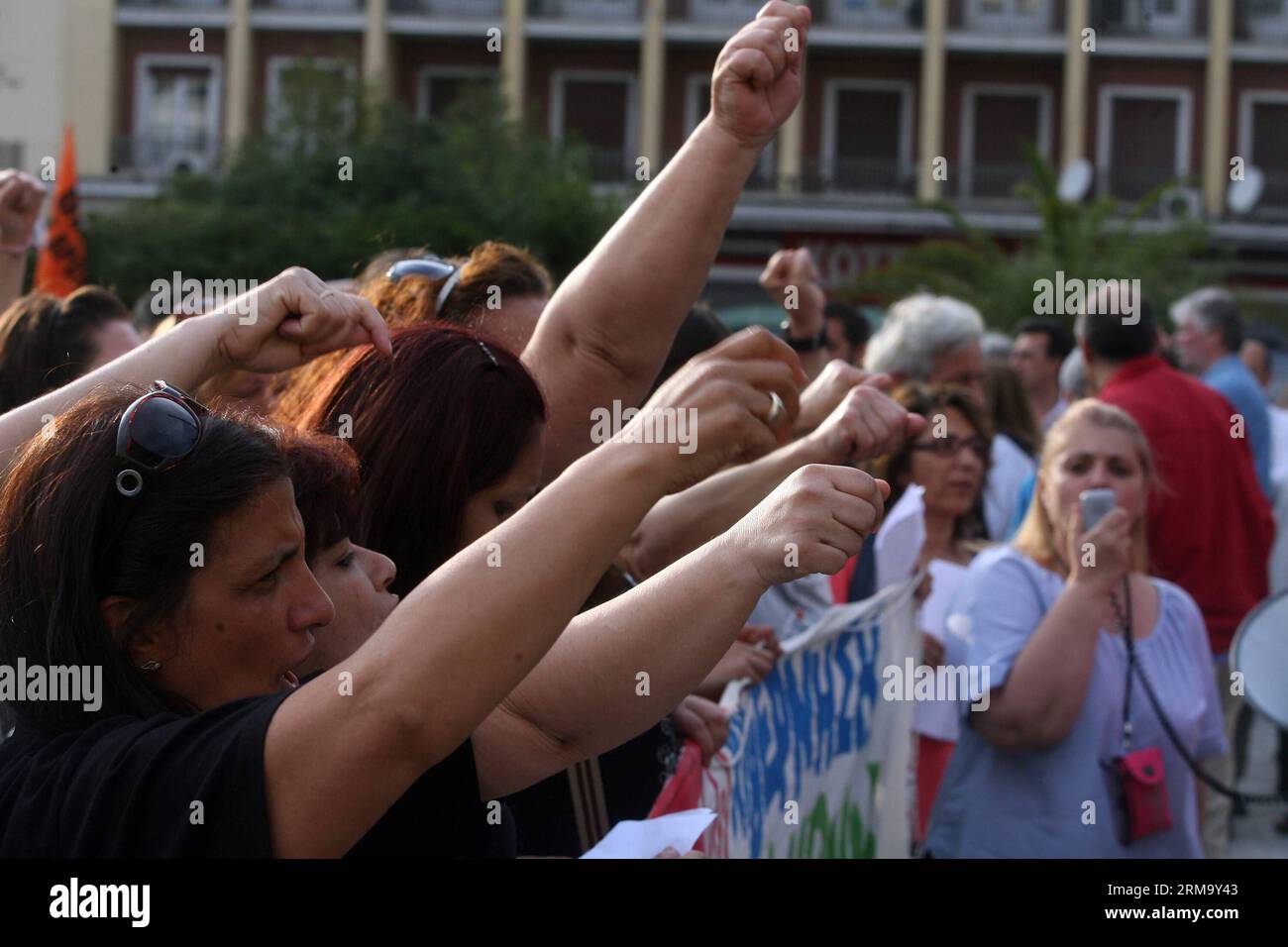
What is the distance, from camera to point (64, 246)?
19.5 ft

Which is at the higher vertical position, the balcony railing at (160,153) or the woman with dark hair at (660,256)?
the balcony railing at (160,153)

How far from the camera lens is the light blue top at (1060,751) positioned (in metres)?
3.67

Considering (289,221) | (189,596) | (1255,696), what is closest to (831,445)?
(189,596)

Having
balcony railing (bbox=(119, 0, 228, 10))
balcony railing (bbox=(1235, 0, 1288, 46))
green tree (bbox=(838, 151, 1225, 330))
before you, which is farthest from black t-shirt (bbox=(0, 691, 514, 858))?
balcony railing (bbox=(1235, 0, 1288, 46))

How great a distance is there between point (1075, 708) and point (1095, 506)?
433mm

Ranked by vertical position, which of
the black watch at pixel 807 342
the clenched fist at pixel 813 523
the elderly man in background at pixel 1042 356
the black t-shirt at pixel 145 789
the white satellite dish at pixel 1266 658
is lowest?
the white satellite dish at pixel 1266 658

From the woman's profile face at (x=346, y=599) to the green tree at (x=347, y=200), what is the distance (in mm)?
17280

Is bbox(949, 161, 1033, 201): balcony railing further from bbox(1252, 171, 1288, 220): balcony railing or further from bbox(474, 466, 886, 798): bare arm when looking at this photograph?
bbox(474, 466, 886, 798): bare arm

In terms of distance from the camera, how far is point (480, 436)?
223 centimetres

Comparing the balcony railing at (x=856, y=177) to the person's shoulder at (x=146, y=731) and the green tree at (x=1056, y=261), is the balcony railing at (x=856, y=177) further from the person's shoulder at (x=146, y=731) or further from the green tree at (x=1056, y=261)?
the person's shoulder at (x=146, y=731)

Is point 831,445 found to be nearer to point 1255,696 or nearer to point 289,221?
point 1255,696

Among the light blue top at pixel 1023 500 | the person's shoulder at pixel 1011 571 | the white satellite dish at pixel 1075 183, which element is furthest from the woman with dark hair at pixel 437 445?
the white satellite dish at pixel 1075 183

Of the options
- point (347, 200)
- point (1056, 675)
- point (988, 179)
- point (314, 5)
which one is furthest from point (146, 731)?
point (314, 5)
